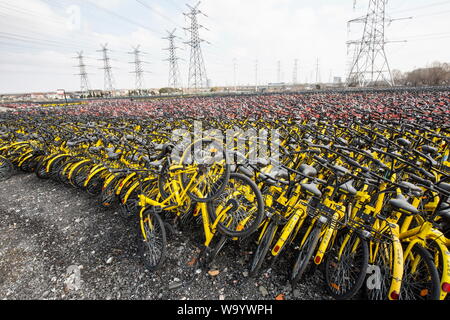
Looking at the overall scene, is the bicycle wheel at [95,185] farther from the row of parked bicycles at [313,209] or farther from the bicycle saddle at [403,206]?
the bicycle saddle at [403,206]

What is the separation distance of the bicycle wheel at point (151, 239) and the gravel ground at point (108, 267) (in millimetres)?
150

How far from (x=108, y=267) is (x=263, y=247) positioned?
2025 millimetres

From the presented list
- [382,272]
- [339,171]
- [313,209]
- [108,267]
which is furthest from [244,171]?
[108,267]

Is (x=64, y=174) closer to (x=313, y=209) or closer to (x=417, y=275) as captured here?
(x=313, y=209)

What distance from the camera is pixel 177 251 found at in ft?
10.1

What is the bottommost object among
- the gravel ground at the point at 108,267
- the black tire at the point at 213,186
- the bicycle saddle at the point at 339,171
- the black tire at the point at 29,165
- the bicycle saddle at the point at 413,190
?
the gravel ground at the point at 108,267

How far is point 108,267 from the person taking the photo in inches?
113

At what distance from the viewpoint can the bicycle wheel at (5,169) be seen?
584 centimetres

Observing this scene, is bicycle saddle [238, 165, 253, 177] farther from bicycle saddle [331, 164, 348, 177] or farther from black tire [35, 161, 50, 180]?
black tire [35, 161, 50, 180]

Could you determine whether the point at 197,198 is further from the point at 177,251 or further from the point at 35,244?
the point at 35,244


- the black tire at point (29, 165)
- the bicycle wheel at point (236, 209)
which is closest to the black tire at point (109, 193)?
the bicycle wheel at point (236, 209)

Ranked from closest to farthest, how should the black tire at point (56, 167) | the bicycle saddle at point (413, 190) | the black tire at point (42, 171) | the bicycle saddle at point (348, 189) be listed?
the bicycle saddle at point (413, 190) < the bicycle saddle at point (348, 189) < the black tire at point (56, 167) < the black tire at point (42, 171)

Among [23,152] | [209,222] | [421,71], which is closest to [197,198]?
[209,222]

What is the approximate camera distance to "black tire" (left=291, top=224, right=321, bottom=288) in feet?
7.26
